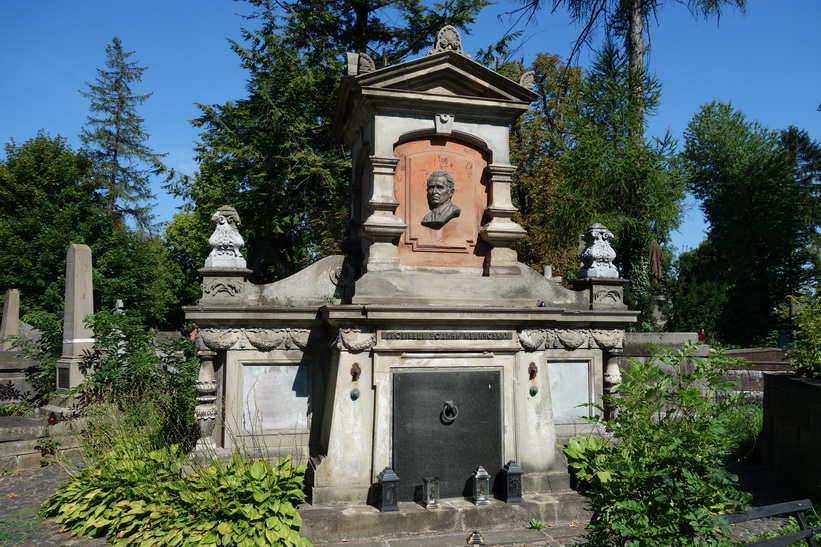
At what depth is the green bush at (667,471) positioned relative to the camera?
436 cm

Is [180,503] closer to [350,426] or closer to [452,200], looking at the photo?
[350,426]

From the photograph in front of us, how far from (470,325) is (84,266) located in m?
8.62

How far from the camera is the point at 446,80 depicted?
797cm

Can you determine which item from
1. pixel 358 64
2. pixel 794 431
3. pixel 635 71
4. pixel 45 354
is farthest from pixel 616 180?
pixel 45 354

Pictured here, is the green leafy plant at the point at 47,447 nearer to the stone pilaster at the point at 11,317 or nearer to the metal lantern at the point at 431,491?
the metal lantern at the point at 431,491

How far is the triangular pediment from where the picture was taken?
7.65 metres

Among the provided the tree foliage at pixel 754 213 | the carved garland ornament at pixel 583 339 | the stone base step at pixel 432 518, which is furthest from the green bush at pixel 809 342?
the tree foliage at pixel 754 213

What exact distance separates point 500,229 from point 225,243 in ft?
11.5

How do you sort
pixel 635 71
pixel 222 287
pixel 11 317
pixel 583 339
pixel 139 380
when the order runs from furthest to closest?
pixel 11 317 → pixel 635 71 → pixel 139 380 → pixel 583 339 → pixel 222 287

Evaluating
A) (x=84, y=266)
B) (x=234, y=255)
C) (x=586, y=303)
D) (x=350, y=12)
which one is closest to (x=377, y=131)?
(x=234, y=255)

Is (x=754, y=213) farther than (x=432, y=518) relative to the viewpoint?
Yes

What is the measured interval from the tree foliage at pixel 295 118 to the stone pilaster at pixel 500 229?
1231 centimetres

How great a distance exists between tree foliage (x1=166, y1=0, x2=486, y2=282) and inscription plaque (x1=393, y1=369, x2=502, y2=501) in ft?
43.3

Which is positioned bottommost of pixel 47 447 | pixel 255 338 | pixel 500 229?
pixel 47 447
